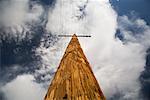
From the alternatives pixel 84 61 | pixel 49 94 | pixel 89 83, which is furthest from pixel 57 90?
pixel 84 61

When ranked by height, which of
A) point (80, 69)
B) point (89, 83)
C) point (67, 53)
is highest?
point (67, 53)

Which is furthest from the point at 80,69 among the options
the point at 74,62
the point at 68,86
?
the point at 68,86

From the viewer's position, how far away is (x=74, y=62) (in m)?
7.49

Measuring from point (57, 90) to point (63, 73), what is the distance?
1.68 ft

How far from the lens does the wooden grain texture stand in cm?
648

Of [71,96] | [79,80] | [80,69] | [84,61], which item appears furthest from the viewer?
[84,61]

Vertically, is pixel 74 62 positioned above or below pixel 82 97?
above

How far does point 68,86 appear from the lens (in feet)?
21.8

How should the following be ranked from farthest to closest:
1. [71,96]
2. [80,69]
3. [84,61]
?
[84,61]
[80,69]
[71,96]

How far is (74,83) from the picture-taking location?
6.68 meters

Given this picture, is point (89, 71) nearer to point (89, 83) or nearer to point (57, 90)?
point (89, 83)

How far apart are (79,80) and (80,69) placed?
0.54 m

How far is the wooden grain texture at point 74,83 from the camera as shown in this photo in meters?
6.48

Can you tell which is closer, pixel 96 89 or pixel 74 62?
pixel 96 89
